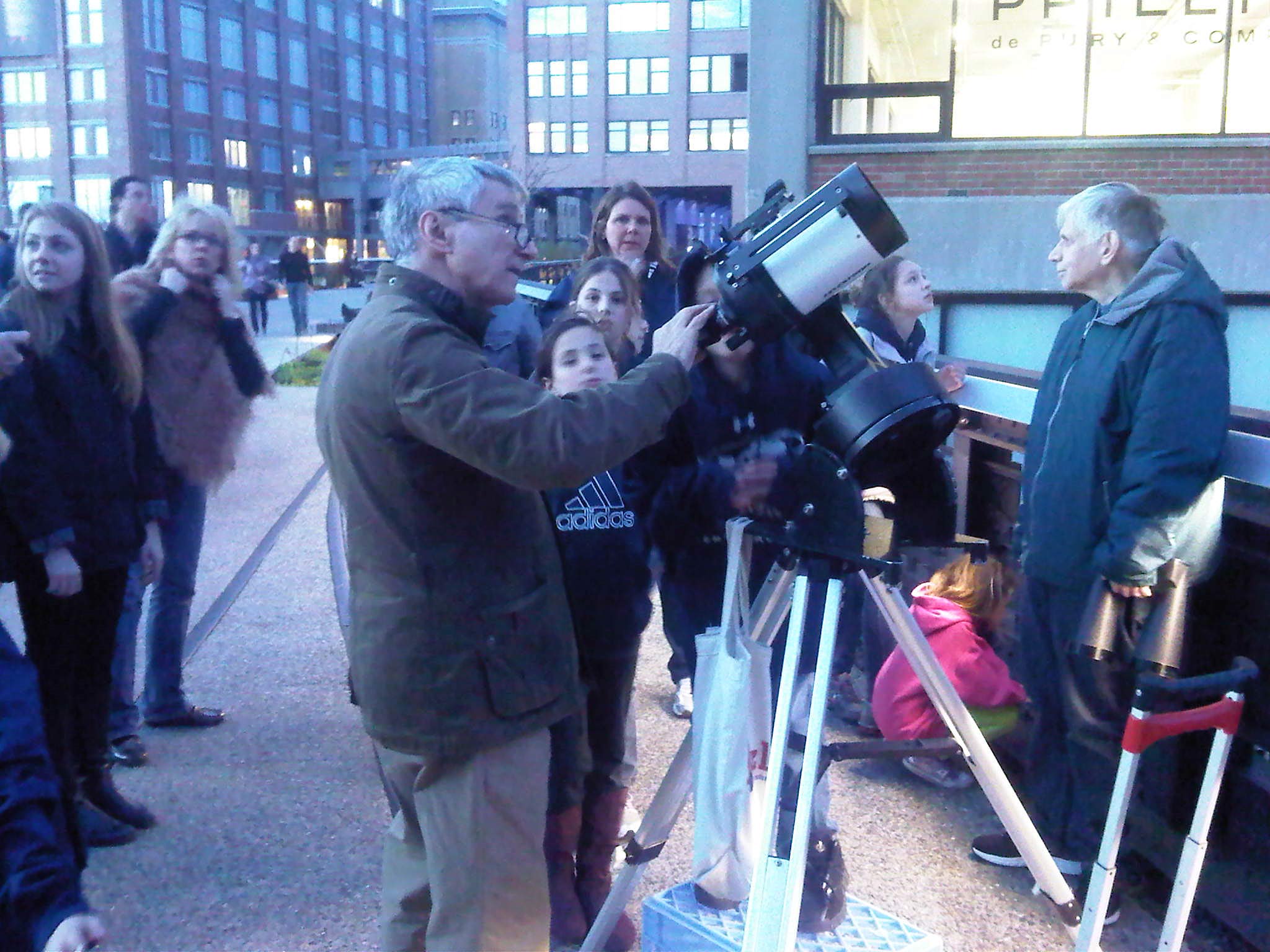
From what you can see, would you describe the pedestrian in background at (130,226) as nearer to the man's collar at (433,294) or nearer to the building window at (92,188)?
the man's collar at (433,294)

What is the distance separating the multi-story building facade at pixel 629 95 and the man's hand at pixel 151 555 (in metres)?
53.0

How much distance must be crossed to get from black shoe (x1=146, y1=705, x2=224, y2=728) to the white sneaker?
166 cm

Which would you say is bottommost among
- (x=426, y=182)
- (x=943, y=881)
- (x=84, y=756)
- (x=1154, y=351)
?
(x=943, y=881)

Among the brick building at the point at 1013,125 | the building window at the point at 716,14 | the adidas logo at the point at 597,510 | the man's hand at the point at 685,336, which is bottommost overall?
the adidas logo at the point at 597,510

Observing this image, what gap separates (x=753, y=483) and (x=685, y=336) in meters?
0.38

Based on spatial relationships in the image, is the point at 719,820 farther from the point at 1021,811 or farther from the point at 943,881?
the point at 943,881

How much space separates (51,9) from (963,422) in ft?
29.5

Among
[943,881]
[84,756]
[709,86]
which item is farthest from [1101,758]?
[709,86]

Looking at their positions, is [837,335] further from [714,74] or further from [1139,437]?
[714,74]

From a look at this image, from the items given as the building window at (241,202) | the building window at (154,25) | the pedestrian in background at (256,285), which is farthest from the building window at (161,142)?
the pedestrian in background at (256,285)

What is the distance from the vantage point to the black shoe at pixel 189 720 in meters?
4.23

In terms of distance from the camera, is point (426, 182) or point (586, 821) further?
point (586, 821)

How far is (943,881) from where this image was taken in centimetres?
318

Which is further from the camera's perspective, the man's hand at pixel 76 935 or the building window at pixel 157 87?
the building window at pixel 157 87
